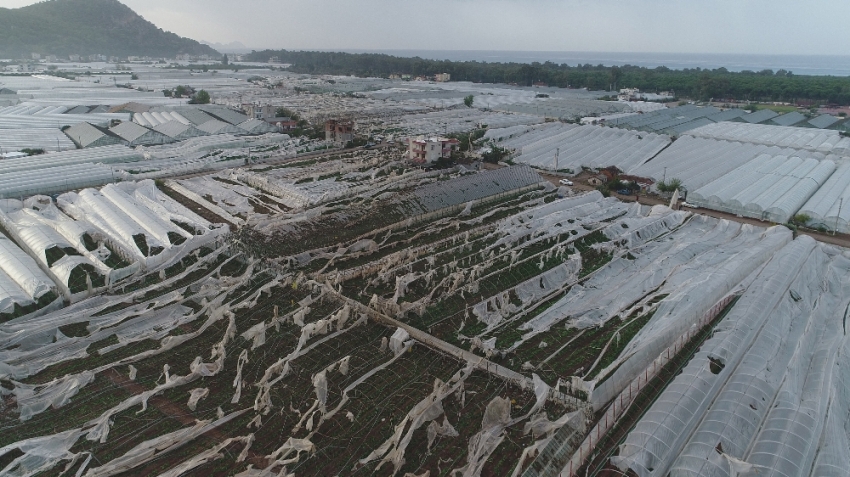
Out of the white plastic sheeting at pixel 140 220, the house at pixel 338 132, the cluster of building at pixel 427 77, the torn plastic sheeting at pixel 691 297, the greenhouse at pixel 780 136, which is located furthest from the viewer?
the cluster of building at pixel 427 77

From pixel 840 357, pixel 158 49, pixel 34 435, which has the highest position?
pixel 158 49

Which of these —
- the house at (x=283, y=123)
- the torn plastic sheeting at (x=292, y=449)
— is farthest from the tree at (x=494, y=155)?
the torn plastic sheeting at (x=292, y=449)

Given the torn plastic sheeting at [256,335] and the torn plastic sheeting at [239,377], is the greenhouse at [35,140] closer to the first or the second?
the torn plastic sheeting at [256,335]

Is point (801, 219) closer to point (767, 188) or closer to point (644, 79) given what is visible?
point (767, 188)

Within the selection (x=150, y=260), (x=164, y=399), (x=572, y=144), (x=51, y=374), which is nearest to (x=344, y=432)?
(x=164, y=399)

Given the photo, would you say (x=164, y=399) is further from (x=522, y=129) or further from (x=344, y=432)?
(x=522, y=129)

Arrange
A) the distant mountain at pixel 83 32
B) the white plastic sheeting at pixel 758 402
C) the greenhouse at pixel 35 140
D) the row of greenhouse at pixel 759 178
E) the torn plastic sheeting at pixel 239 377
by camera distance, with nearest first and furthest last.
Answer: the white plastic sheeting at pixel 758 402 < the torn plastic sheeting at pixel 239 377 < the row of greenhouse at pixel 759 178 < the greenhouse at pixel 35 140 < the distant mountain at pixel 83 32
